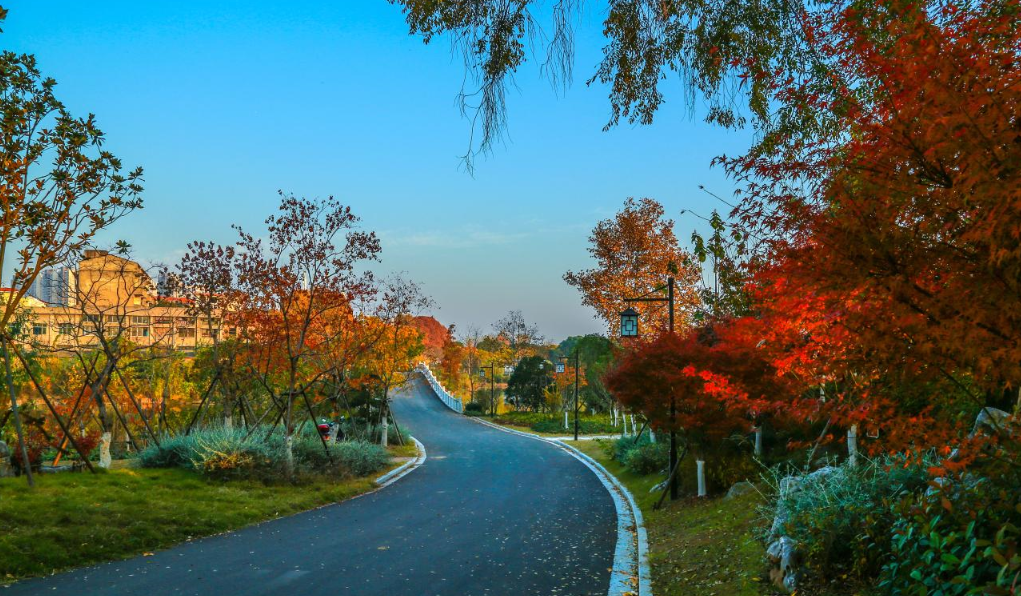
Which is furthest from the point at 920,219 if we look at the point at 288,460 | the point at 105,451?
the point at 105,451

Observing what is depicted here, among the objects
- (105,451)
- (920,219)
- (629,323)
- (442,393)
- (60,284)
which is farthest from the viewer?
(442,393)

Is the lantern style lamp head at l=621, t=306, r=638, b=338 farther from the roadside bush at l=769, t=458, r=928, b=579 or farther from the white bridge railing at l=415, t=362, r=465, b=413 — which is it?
the white bridge railing at l=415, t=362, r=465, b=413

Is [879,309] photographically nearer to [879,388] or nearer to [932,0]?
Answer: [879,388]

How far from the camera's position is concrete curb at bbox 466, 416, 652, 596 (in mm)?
7898

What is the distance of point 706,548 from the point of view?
9016 mm

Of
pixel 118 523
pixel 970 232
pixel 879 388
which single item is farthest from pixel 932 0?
pixel 118 523

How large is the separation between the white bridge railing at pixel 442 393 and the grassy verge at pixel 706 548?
4488 cm

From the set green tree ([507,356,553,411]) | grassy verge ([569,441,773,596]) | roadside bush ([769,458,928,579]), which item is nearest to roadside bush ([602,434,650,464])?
grassy verge ([569,441,773,596])

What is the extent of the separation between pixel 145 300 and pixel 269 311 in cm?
378

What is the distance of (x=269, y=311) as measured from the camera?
67.4 ft

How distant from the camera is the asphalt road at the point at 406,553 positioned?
7.89 m

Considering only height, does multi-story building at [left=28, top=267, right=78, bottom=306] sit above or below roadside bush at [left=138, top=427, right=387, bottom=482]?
above

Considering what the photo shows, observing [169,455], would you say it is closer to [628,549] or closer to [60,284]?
[60,284]

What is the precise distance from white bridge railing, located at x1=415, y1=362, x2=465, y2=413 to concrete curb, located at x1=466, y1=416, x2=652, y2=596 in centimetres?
3926
